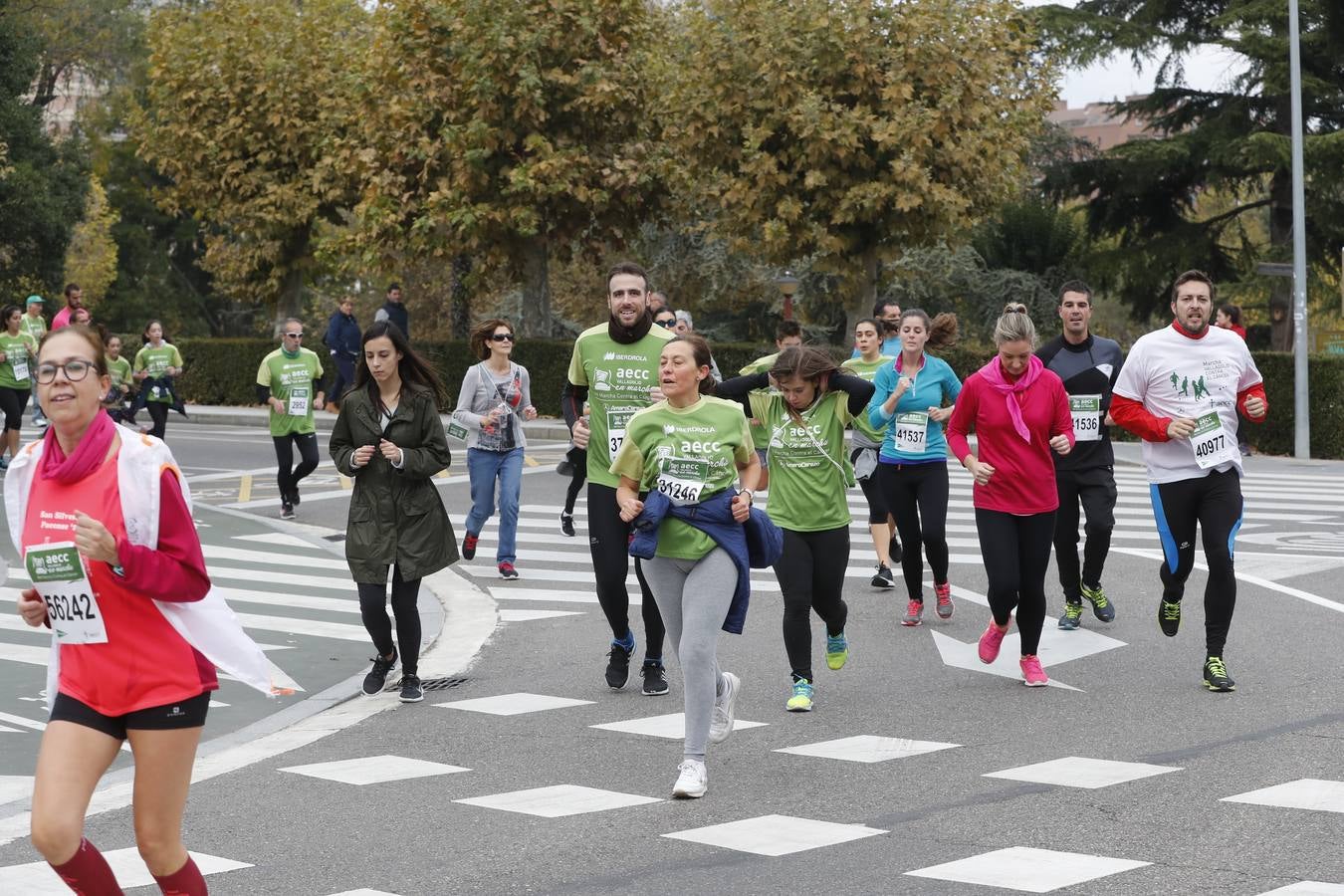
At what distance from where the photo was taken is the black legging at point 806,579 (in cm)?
866

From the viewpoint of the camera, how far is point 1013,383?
9219 mm

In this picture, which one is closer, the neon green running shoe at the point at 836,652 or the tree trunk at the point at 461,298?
the neon green running shoe at the point at 836,652

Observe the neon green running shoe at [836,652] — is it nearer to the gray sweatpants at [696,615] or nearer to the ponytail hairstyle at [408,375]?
the gray sweatpants at [696,615]

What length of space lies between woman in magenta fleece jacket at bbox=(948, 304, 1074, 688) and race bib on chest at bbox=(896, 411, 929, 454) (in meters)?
1.77

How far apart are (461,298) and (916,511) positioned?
2769 centimetres

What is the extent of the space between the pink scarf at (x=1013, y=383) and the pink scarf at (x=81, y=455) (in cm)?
542

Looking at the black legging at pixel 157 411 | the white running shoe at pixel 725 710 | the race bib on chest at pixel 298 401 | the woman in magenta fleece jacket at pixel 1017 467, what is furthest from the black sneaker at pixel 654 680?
the black legging at pixel 157 411

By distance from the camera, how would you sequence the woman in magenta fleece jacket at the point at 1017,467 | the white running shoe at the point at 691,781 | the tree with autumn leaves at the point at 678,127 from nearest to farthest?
1. the white running shoe at the point at 691,781
2. the woman in magenta fleece jacket at the point at 1017,467
3. the tree with autumn leaves at the point at 678,127

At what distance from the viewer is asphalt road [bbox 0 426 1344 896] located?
581cm

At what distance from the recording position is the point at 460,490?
67.7 ft

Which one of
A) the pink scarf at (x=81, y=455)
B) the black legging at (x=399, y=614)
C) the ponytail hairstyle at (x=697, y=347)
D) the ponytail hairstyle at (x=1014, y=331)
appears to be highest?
the ponytail hairstyle at (x=1014, y=331)

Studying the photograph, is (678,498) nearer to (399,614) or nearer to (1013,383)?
(399,614)

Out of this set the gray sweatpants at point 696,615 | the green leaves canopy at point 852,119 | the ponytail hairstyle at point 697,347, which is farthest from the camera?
the green leaves canopy at point 852,119

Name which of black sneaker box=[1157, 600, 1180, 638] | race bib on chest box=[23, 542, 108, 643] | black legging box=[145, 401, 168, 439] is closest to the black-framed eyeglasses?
race bib on chest box=[23, 542, 108, 643]
